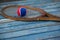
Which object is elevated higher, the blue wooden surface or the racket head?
the racket head

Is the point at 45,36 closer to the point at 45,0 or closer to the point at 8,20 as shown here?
the point at 8,20

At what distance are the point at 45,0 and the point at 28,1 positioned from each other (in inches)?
9.1

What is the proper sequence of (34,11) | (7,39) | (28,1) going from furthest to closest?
(28,1) → (34,11) → (7,39)

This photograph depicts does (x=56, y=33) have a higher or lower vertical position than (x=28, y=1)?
lower

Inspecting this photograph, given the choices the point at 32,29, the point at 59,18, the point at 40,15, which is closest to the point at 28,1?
the point at 40,15

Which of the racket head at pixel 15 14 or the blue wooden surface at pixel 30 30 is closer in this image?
the blue wooden surface at pixel 30 30

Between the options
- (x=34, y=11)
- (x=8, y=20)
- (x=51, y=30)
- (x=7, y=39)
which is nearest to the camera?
(x=7, y=39)

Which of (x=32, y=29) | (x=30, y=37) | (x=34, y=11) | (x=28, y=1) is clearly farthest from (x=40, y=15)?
(x=28, y=1)

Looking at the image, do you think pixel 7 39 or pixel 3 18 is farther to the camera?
pixel 3 18

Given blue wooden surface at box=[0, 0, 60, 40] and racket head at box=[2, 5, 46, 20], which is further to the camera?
racket head at box=[2, 5, 46, 20]

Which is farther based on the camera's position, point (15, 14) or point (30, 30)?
point (15, 14)

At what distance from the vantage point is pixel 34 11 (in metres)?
1.48

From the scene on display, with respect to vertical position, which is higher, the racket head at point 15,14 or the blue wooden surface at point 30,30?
the racket head at point 15,14

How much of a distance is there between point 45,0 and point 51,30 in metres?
0.88
